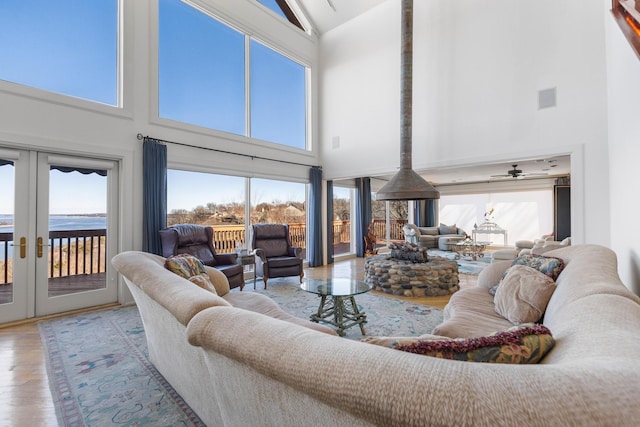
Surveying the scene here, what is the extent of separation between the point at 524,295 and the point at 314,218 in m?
4.88

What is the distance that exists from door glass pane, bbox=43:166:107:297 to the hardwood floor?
0.62 m

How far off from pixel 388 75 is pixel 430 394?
6112 millimetres

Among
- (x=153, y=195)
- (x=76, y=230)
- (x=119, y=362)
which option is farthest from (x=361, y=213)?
(x=119, y=362)

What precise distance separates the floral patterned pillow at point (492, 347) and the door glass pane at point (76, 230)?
4368 millimetres

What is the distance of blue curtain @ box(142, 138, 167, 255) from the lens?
4086 millimetres

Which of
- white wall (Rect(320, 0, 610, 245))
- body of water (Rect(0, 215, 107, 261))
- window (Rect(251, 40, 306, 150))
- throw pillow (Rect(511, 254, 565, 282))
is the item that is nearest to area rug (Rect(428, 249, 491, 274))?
white wall (Rect(320, 0, 610, 245))

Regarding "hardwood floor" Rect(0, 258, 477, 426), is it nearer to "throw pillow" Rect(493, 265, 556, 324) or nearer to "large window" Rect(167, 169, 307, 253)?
"large window" Rect(167, 169, 307, 253)

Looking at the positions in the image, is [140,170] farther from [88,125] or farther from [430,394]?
[430,394]

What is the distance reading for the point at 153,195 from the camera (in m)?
4.14

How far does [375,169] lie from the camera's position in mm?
5898

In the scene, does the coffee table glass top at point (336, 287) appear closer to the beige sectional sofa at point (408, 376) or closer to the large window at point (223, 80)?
the beige sectional sofa at point (408, 376)

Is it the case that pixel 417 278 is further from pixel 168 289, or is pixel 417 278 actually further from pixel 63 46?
pixel 63 46

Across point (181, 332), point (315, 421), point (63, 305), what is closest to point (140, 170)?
point (63, 305)

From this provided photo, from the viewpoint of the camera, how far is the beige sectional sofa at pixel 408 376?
→ 481mm
